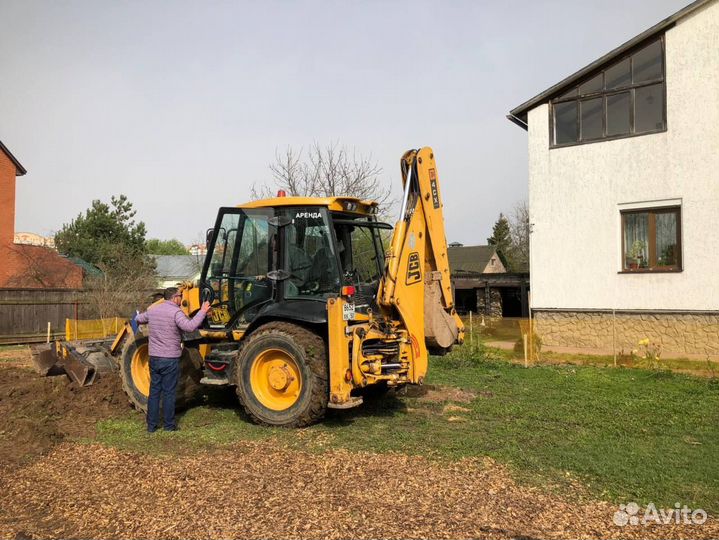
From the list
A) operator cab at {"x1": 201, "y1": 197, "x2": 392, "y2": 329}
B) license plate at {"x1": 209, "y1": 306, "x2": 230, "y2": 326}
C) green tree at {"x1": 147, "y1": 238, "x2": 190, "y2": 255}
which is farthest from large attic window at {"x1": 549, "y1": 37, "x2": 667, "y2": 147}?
green tree at {"x1": 147, "y1": 238, "x2": 190, "y2": 255}

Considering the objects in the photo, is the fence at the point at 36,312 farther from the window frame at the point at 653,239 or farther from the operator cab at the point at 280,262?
the window frame at the point at 653,239

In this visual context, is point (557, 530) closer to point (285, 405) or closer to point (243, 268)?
point (285, 405)

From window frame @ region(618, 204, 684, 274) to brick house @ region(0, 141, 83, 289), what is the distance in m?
23.6

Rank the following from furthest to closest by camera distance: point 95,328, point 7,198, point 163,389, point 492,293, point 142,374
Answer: point 7,198
point 492,293
point 95,328
point 142,374
point 163,389

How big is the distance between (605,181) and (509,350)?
16.6ft

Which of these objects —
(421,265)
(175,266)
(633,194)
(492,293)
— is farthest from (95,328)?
(175,266)

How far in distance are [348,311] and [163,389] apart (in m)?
2.51

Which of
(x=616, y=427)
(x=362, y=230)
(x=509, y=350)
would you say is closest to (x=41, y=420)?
(x=362, y=230)

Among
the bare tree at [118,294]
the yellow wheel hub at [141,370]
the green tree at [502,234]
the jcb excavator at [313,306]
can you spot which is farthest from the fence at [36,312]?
the green tree at [502,234]

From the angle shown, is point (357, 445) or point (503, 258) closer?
point (357, 445)

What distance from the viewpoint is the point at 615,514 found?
466 centimetres

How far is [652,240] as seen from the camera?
14.7m

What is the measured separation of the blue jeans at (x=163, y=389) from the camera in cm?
734

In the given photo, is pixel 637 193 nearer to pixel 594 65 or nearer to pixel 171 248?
pixel 594 65
